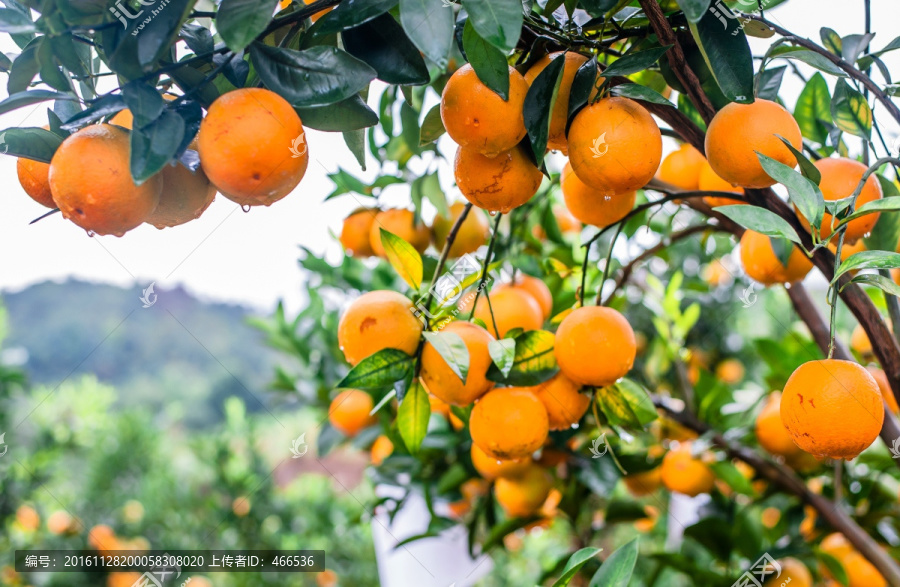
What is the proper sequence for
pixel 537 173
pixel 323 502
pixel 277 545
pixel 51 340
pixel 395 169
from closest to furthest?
pixel 537 173
pixel 395 169
pixel 277 545
pixel 323 502
pixel 51 340

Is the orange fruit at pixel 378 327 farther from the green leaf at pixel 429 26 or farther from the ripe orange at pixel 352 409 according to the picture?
the ripe orange at pixel 352 409

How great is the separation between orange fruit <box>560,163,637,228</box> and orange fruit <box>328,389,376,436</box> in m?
0.60

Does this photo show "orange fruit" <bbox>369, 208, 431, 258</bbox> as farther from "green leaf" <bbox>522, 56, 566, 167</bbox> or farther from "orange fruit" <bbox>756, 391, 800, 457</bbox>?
"orange fruit" <bbox>756, 391, 800, 457</bbox>

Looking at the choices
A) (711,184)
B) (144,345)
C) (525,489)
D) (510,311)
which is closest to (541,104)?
(510,311)

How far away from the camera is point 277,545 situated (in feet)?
6.67

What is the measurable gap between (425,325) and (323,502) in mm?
1841

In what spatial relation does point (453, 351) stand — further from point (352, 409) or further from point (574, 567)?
point (352, 409)

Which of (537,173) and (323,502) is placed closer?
(537,173)

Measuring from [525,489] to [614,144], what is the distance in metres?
0.60

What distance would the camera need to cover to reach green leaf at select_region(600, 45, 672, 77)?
47 cm

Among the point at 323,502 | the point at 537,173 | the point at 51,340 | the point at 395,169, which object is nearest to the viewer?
the point at 537,173

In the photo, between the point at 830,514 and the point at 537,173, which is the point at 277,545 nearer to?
the point at 830,514

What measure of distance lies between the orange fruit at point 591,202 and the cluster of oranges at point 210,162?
306 millimetres

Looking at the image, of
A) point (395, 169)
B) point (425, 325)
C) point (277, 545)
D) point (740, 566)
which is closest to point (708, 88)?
point (425, 325)
